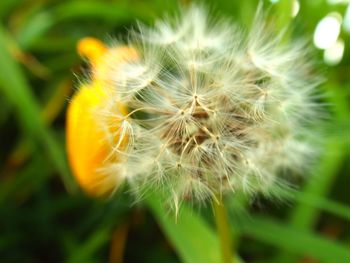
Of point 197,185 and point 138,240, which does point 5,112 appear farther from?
point 197,185

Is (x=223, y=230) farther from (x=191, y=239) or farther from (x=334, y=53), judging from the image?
(x=334, y=53)

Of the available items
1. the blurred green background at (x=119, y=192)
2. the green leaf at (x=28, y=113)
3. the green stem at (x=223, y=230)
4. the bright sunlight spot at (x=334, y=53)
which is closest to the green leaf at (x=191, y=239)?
the blurred green background at (x=119, y=192)

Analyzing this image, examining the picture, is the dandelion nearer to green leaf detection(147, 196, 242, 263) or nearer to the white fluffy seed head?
the white fluffy seed head

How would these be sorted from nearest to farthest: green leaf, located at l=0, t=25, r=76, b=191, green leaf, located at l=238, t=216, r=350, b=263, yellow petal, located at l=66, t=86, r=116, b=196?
yellow petal, located at l=66, t=86, r=116, b=196, green leaf, located at l=238, t=216, r=350, b=263, green leaf, located at l=0, t=25, r=76, b=191

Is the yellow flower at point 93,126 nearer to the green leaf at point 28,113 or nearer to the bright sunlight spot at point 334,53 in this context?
the green leaf at point 28,113

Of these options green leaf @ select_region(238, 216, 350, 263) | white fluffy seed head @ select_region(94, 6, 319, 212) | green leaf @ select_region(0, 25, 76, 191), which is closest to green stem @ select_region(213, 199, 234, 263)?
white fluffy seed head @ select_region(94, 6, 319, 212)

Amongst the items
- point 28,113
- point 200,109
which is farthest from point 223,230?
point 28,113

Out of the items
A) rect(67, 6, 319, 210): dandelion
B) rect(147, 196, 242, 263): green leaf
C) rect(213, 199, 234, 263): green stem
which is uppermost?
rect(67, 6, 319, 210): dandelion
